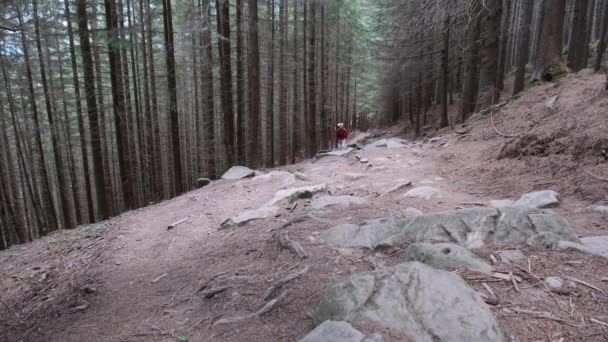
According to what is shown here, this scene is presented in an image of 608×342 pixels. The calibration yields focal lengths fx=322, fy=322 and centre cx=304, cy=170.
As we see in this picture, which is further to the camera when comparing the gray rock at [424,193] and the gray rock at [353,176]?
the gray rock at [353,176]

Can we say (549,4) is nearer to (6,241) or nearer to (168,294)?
(168,294)

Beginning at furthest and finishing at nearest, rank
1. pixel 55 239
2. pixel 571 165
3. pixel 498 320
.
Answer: pixel 55 239 < pixel 571 165 < pixel 498 320

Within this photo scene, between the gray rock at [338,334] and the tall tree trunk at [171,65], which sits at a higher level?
the tall tree trunk at [171,65]

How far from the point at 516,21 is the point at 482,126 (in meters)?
21.8

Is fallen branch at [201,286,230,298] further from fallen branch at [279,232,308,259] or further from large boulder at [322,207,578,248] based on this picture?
large boulder at [322,207,578,248]

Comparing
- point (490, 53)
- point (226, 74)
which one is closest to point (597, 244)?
point (490, 53)

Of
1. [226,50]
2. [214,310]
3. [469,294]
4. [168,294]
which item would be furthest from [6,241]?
[469,294]

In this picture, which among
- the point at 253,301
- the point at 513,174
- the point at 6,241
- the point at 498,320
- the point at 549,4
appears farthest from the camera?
the point at 6,241

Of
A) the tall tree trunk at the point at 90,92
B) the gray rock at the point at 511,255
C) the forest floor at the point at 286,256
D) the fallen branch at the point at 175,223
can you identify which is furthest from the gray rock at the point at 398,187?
the tall tree trunk at the point at 90,92

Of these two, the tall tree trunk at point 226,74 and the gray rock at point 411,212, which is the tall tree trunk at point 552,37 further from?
the tall tree trunk at point 226,74

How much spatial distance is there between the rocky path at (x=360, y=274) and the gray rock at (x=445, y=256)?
0.04ft

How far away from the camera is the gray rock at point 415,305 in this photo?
175cm

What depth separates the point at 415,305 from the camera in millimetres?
1937

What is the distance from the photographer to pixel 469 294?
198 cm
